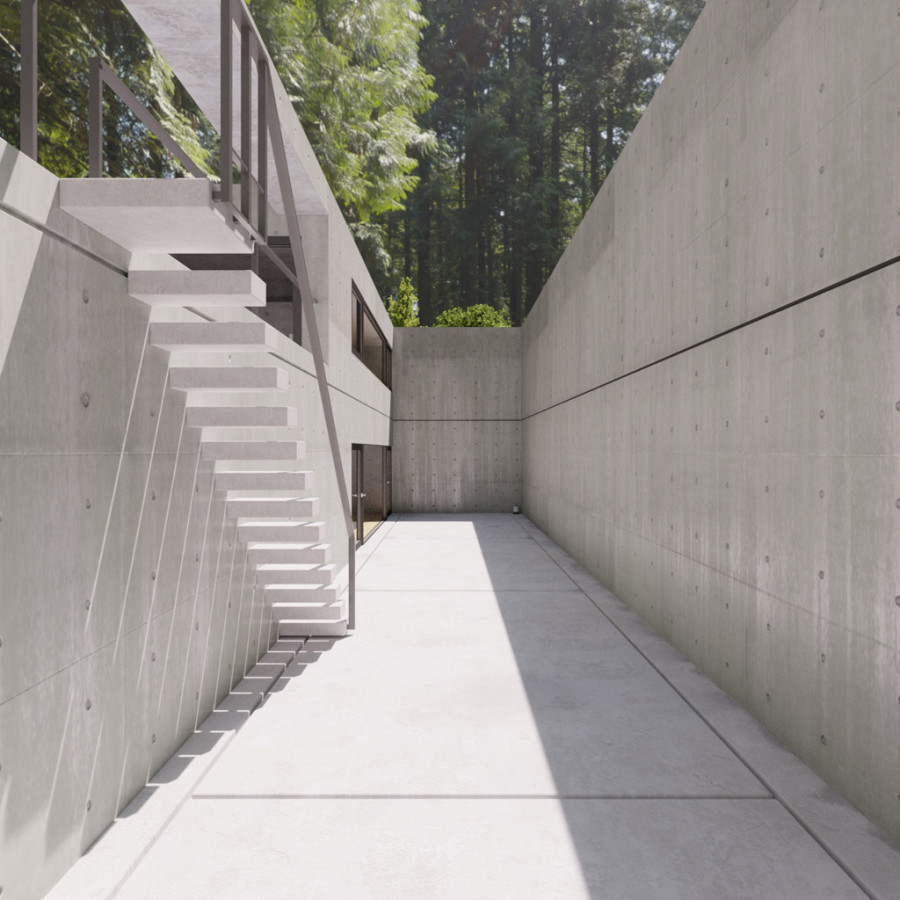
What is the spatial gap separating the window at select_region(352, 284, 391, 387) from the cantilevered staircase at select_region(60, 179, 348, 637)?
5.36 meters

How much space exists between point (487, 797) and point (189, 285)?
293cm

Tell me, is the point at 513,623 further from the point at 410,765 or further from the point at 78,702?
the point at 78,702

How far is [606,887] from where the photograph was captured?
2.76 m

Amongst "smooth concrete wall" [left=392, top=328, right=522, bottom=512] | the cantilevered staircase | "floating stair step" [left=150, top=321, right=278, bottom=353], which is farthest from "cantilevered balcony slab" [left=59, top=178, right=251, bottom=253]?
"smooth concrete wall" [left=392, top=328, right=522, bottom=512]

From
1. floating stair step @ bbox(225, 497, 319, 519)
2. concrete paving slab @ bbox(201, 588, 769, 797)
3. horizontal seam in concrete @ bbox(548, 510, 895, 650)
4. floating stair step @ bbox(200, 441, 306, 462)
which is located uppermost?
floating stair step @ bbox(200, 441, 306, 462)

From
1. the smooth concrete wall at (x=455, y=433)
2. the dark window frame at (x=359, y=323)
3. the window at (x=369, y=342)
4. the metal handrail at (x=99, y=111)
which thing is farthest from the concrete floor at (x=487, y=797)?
the smooth concrete wall at (x=455, y=433)

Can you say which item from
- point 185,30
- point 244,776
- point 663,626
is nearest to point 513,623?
point 663,626

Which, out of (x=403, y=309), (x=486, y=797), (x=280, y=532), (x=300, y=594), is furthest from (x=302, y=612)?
(x=403, y=309)

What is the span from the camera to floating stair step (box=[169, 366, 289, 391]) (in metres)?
4.02

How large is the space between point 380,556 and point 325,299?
4.56 meters

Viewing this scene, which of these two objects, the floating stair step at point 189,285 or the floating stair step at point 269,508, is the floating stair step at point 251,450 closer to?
the floating stair step at point 269,508

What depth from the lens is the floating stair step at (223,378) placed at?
402cm

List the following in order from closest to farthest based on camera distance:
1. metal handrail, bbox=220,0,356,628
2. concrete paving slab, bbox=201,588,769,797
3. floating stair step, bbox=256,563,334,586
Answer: metal handrail, bbox=220,0,356,628
concrete paving slab, bbox=201,588,769,797
floating stair step, bbox=256,563,334,586

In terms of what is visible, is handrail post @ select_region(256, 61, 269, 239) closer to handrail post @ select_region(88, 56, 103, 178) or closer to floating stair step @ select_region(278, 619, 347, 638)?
handrail post @ select_region(88, 56, 103, 178)
